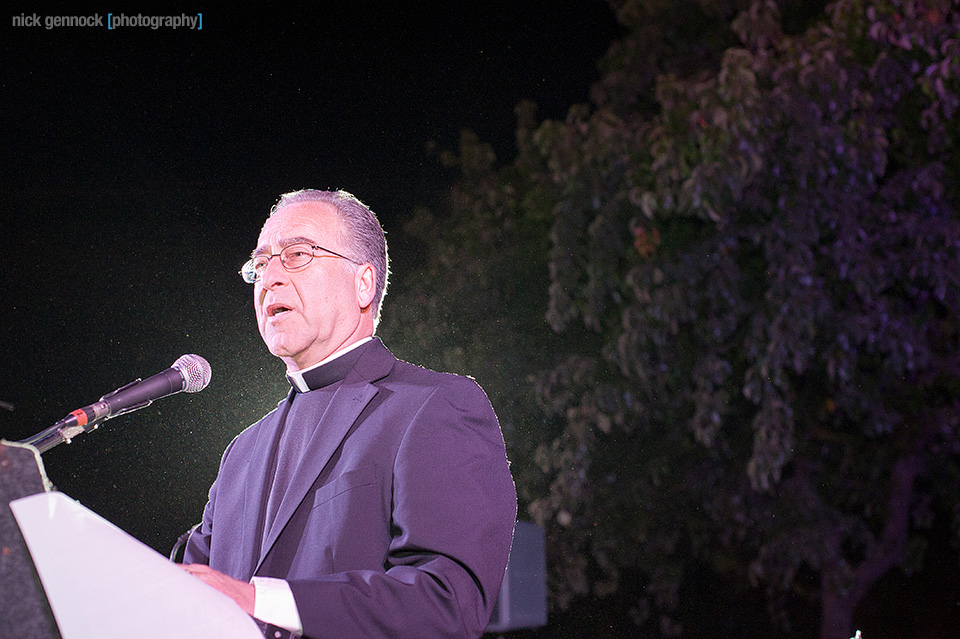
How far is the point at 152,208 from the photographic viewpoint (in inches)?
144

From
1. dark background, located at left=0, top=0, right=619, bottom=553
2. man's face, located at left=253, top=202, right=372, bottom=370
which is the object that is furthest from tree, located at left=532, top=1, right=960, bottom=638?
man's face, located at left=253, top=202, right=372, bottom=370

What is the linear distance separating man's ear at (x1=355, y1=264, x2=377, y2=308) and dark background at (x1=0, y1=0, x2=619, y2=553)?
1757 millimetres

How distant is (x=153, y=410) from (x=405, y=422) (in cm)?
222

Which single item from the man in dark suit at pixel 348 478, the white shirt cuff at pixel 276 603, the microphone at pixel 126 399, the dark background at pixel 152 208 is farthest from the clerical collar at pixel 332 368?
the dark background at pixel 152 208

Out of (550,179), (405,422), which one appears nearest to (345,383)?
(405,422)

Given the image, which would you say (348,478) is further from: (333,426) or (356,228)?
(356,228)

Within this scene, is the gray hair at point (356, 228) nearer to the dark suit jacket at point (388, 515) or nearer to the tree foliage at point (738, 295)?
the dark suit jacket at point (388, 515)

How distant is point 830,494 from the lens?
5148mm

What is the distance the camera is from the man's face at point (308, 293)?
177 cm

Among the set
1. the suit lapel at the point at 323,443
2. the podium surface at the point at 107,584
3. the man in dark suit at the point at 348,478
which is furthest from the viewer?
the suit lapel at the point at 323,443

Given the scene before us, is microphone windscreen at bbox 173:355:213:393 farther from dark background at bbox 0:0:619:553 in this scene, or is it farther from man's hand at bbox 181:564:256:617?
dark background at bbox 0:0:619:553

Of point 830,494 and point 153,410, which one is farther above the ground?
point 153,410

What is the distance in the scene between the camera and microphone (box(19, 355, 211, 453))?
130 cm

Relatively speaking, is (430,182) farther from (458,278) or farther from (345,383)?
(345,383)
